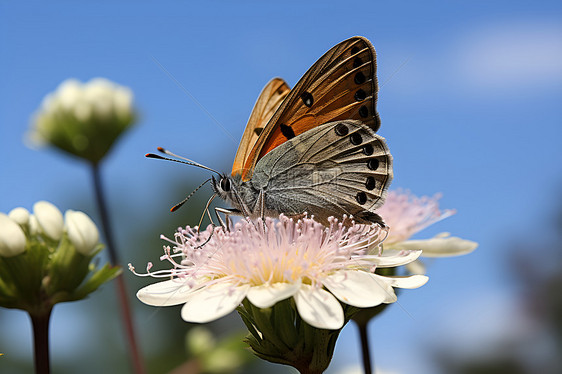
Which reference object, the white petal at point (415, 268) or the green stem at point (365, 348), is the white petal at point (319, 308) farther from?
the white petal at point (415, 268)

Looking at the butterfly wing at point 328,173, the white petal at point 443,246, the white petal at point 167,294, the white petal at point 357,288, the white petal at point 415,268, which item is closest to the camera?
the white petal at point 357,288

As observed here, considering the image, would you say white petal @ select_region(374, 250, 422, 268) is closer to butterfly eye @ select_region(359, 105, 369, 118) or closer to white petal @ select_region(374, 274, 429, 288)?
white petal @ select_region(374, 274, 429, 288)

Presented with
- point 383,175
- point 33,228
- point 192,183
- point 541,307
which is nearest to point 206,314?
point 33,228

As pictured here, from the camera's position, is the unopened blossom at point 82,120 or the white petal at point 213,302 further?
the unopened blossom at point 82,120

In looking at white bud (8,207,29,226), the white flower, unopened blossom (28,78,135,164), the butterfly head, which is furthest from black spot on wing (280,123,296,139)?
unopened blossom (28,78,135,164)

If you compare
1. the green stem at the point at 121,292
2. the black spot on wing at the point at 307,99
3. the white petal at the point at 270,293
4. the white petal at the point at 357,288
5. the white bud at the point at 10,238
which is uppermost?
the black spot on wing at the point at 307,99

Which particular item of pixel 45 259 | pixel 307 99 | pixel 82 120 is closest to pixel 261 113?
pixel 307 99

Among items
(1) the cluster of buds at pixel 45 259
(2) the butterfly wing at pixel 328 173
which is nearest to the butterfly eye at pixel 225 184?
(2) the butterfly wing at pixel 328 173
